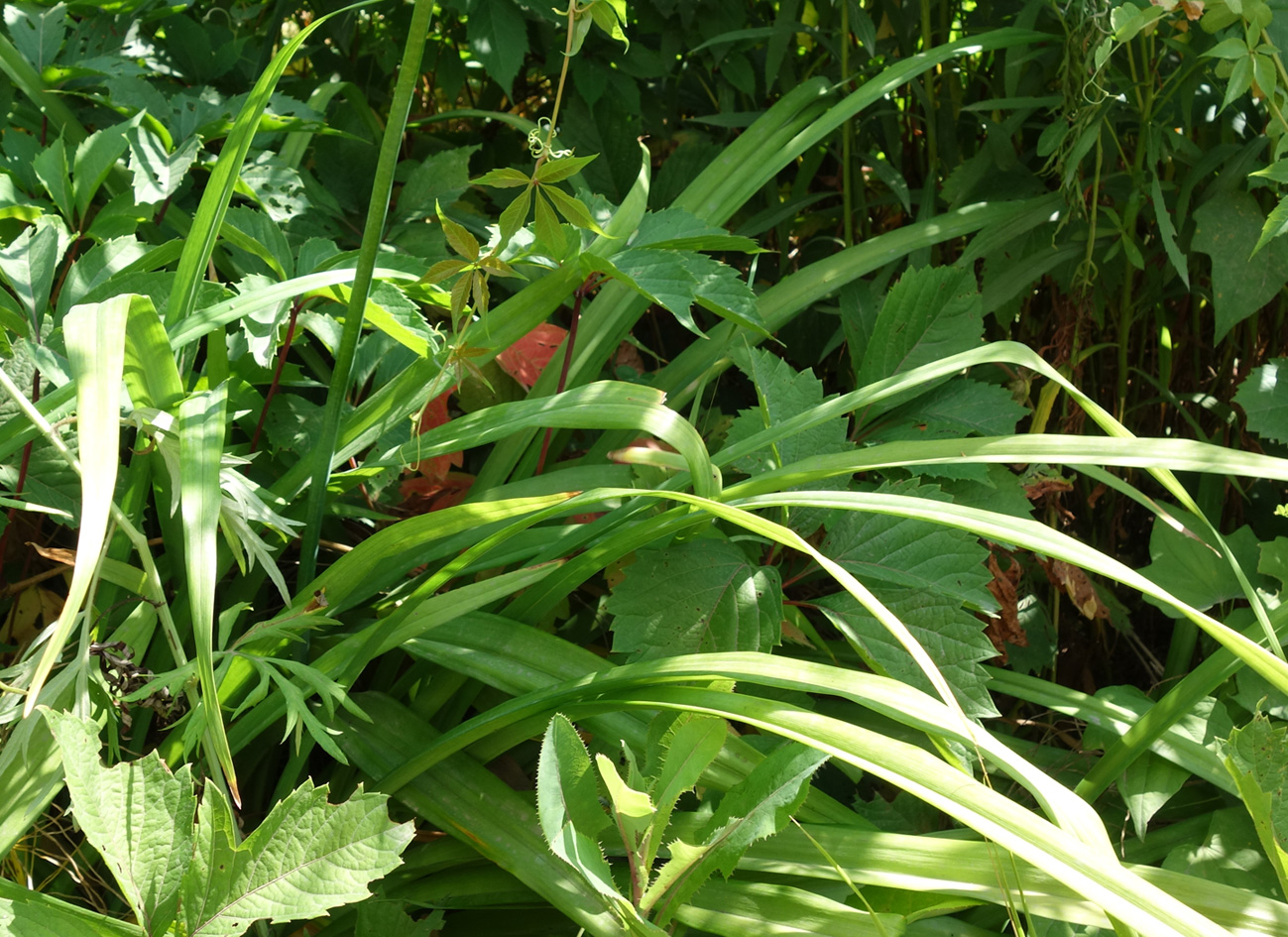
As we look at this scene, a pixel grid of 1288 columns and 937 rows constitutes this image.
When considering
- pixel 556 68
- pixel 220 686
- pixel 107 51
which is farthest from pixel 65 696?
pixel 556 68

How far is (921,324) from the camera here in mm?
1108

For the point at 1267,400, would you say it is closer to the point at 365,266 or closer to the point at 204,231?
the point at 365,266

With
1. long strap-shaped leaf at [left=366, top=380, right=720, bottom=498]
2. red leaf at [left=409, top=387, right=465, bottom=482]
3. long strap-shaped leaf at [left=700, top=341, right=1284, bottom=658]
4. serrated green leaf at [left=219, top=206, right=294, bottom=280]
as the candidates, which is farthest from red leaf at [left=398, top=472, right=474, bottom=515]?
long strap-shaped leaf at [left=700, top=341, right=1284, bottom=658]

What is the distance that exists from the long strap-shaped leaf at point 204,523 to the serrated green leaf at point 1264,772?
68cm

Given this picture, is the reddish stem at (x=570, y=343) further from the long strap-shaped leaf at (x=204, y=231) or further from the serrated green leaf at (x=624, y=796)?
the serrated green leaf at (x=624, y=796)

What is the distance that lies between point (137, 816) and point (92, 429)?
0.24 metres

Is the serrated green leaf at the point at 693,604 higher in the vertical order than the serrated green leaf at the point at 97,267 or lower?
lower

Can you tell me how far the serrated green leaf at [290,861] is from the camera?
0.61 meters

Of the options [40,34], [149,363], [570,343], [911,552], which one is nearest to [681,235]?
[570,343]

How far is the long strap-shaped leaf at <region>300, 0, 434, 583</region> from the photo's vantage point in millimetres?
747

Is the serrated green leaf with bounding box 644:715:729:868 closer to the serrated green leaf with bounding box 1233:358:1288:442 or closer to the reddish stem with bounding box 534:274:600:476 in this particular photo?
the reddish stem with bounding box 534:274:600:476

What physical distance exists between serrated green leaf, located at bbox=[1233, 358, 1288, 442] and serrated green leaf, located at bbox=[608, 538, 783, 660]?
592 mm

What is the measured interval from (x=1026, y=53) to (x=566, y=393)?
80cm

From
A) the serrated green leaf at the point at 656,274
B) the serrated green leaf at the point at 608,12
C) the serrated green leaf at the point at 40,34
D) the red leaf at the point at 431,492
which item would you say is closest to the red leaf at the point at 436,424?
the red leaf at the point at 431,492
